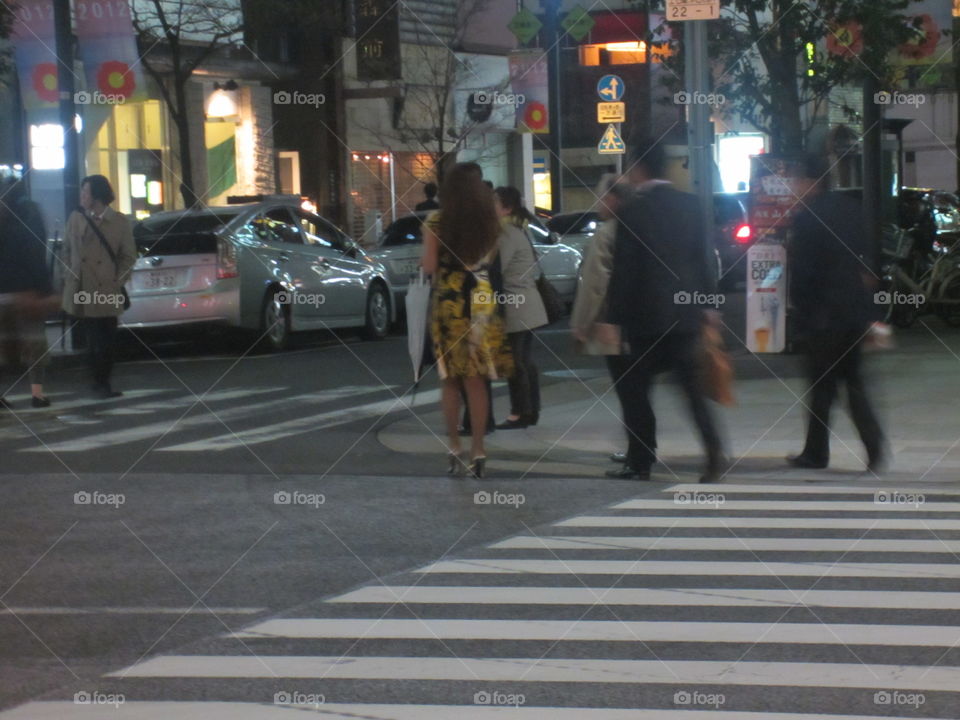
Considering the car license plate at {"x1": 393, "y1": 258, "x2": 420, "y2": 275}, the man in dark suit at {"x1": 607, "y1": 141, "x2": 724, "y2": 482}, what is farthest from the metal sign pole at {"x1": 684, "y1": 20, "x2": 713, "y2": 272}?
the car license plate at {"x1": 393, "y1": 258, "x2": 420, "y2": 275}

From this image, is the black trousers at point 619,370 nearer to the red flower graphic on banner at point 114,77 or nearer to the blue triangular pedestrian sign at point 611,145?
the red flower graphic on banner at point 114,77

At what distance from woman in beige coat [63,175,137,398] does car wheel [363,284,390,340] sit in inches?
232

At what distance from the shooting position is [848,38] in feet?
63.2

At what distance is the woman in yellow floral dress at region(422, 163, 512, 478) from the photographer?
33.4ft

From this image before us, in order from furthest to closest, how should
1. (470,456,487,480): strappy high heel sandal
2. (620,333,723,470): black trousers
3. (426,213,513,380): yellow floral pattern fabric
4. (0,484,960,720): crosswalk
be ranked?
(470,456,487,480): strappy high heel sandal < (426,213,513,380): yellow floral pattern fabric < (620,333,723,470): black trousers < (0,484,960,720): crosswalk

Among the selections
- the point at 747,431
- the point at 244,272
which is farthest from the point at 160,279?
the point at 747,431

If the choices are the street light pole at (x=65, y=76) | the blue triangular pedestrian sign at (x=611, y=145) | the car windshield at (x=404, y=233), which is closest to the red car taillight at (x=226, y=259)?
the street light pole at (x=65, y=76)

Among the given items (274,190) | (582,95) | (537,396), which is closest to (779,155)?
(537,396)

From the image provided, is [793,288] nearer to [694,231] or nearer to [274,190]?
[694,231]

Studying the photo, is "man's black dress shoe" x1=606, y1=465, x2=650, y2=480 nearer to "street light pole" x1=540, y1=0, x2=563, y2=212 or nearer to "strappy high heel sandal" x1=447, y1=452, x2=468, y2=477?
"strappy high heel sandal" x1=447, y1=452, x2=468, y2=477

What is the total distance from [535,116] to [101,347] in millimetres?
19264

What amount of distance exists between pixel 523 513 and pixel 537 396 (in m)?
3.44

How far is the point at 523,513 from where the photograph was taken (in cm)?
910

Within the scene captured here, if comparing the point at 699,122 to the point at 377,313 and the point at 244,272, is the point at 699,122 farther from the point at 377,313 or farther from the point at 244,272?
the point at 377,313
